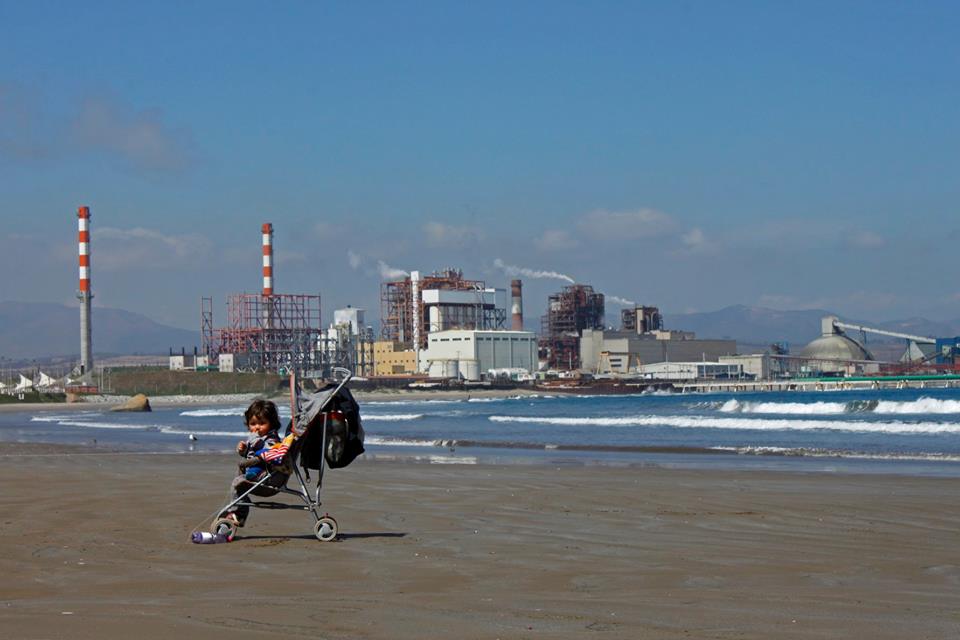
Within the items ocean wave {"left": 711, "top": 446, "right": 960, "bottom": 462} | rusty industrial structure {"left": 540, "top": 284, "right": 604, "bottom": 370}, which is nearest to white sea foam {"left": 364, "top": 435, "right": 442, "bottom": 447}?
ocean wave {"left": 711, "top": 446, "right": 960, "bottom": 462}

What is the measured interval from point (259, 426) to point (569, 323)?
141516mm

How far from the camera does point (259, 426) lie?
8.82 m

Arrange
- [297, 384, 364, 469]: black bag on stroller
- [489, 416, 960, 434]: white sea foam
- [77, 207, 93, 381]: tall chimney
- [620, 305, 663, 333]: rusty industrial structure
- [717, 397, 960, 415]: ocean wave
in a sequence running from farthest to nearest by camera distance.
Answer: [620, 305, 663, 333]: rusty industrial structure < [77, 207, 93, 381]: tall chimney < [717, 397, 960, 415]: ocean wave < [489, 416, 960, 434]: white sea foam < [297, 384, 364, 469]: black bag on stroller

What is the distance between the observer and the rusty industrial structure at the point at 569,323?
481 feet

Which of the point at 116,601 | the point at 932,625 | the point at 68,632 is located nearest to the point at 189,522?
the point at 116,601

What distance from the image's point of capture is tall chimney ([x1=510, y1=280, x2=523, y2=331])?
144 meters

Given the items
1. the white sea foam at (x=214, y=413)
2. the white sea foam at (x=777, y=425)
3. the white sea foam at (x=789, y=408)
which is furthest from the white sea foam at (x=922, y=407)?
the white sea foam at (x=214, y=413)

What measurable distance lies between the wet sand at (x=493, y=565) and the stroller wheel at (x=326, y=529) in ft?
0.24

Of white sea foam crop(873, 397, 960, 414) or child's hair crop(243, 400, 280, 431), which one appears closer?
child's hair crop(243, 400, 280, 431)

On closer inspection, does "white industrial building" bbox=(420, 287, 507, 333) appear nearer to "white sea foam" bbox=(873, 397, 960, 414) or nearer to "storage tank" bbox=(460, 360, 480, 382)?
"storage tank" bbox=(460, 360, 480, 382)

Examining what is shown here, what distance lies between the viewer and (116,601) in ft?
20.1

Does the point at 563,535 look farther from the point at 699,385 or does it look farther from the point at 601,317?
the point at 601,317

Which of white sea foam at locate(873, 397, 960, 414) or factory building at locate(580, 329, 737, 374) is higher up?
factory building at locate(580, 329, 737, 374)

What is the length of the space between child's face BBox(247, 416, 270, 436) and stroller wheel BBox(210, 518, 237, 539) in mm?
672
